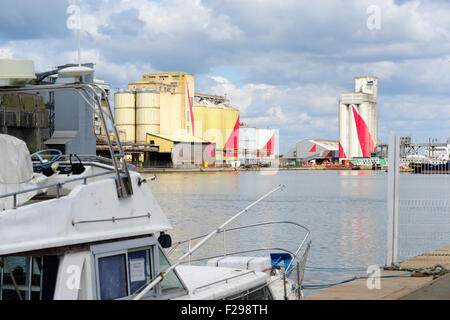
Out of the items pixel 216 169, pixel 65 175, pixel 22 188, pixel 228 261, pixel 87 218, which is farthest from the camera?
pixel 216 169

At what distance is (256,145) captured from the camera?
187 metres

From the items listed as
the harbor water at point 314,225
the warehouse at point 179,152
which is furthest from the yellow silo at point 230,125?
the harbor water at point 314,225

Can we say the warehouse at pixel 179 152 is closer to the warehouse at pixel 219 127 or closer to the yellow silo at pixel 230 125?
the warehouse at pixel 219 127

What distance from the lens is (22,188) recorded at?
8766 millimetres

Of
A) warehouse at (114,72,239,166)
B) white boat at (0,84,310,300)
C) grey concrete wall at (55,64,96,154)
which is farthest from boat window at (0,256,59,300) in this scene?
warehouse at (114,72,239,166)

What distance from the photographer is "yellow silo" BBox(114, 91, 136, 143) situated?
424 feet

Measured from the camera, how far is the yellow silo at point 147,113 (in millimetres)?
129000

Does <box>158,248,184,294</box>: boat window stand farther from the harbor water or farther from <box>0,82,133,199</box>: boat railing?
the harbor water

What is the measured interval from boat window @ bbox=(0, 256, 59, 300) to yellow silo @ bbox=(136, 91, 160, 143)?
121 meters

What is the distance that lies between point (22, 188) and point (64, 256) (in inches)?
55.1

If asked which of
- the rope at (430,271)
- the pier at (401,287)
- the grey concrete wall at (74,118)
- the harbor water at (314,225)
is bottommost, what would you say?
the harbor water at (314,225)

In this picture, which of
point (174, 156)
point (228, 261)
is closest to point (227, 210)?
point (228, 261)

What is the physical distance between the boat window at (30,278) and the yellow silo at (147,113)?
397 feet
